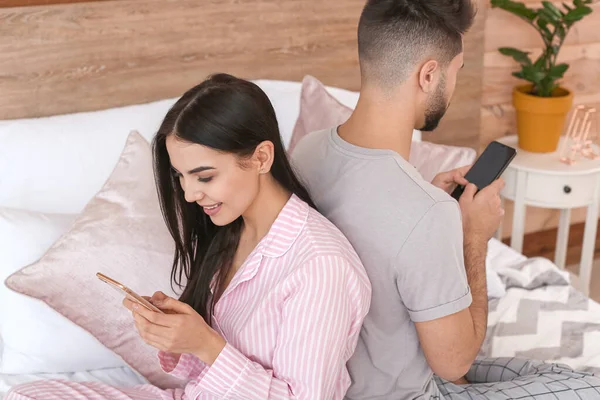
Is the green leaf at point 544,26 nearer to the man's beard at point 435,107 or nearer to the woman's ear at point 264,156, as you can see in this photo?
the man's beard at point 435,107

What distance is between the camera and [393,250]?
1.17 meters

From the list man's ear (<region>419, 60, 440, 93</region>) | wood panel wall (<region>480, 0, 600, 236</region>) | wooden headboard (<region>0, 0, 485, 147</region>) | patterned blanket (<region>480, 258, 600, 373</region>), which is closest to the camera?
man's ear (<region>419, 60, 440, 93</region>)

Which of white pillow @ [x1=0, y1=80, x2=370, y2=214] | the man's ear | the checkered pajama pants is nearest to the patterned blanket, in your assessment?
the checkered pajama pants

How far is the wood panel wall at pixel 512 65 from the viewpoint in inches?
100

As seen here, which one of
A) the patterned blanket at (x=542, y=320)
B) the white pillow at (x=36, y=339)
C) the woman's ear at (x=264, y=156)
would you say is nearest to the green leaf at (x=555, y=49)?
the patterned blanket at (x=542, y=320)

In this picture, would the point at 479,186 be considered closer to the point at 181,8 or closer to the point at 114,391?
the point at 114,391

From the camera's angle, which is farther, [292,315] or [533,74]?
[533,74]

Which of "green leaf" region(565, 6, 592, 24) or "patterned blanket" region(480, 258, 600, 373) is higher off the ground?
"green leaf" region(565, 6, 592, 24)

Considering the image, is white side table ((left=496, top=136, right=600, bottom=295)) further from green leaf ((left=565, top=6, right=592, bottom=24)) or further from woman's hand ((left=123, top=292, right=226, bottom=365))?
woman's hand ((left=123, top=292, right=226, bottom=365))

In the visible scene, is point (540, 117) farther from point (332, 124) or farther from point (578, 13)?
point (332, 124)

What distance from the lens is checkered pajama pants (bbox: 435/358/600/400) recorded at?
1.31 meters

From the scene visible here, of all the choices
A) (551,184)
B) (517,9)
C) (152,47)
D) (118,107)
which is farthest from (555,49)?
(118,107)

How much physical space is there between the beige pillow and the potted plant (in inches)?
55.9

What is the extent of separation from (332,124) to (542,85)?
92 centimetres
